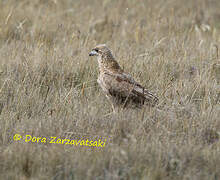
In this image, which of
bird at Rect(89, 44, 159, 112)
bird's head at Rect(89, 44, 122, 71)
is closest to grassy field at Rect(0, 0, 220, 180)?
bird at Rect(89, 44, 159, 112)

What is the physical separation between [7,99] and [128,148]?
80.3 inches

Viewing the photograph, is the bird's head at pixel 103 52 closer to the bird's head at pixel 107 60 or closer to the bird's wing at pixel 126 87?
the bird's head at pixel 107 60

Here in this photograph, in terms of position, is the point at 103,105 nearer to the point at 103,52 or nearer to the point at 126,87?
the point at 126,87

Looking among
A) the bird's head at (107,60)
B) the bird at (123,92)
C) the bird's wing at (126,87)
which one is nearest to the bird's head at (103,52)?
the bird's head at (107,60)

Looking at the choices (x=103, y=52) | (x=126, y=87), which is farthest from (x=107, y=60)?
(x=126, y=87)

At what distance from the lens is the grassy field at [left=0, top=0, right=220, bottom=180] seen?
3930 millimetres

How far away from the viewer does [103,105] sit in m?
5.38

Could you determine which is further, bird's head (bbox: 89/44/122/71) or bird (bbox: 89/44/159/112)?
bird's head (bbox: 89/44/122/71)

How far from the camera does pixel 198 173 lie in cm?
388

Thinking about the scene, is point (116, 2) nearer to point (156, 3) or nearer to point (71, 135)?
point (156, 3)

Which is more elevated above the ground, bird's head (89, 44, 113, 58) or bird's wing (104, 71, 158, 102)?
bird's head (89, 44, 113, 58)

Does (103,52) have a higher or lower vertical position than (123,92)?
higher

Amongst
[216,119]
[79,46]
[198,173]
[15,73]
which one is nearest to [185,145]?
[198,173]

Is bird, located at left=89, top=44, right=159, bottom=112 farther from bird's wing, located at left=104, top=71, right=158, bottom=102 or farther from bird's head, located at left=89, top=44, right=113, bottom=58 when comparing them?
bird's head, located at left=89, top=44, right=113, bottom=58
